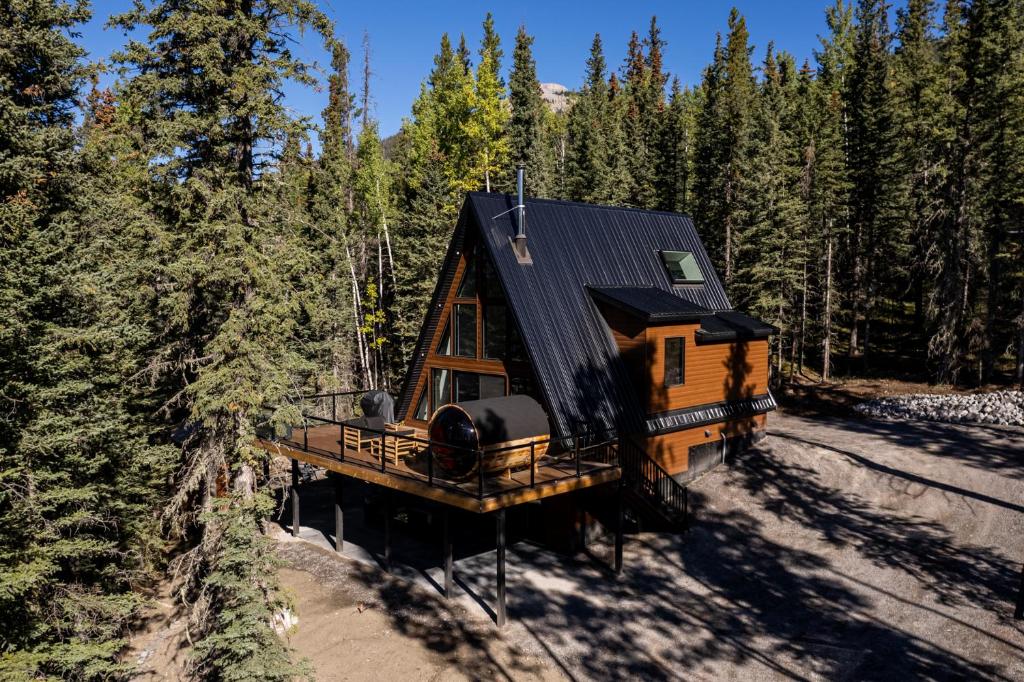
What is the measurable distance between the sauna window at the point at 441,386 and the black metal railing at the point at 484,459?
2583 millimetres

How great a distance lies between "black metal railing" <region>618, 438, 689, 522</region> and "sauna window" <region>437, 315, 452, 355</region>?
650cm

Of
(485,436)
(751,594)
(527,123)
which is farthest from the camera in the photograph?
(527,123)

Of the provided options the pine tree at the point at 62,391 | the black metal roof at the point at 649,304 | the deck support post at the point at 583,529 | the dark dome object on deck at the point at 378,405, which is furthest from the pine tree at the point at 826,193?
the pine tree at the point at 62,391

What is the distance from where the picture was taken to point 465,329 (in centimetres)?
2052

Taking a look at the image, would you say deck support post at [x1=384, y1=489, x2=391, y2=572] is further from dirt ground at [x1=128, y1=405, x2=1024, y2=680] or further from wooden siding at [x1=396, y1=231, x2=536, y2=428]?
wooden siding at [x1=396, y1=231, x2=536, y2=428]

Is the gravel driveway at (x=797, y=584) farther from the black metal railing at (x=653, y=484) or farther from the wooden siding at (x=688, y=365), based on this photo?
the wooden siding at (x=688, y=365)

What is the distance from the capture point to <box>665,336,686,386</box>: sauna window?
20.1 m

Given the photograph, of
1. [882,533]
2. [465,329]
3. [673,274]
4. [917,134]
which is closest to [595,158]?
[917,134]

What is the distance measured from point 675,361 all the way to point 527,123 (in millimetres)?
35330

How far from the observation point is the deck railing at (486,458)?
48.6 ft

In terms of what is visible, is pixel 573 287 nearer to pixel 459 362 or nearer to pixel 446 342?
pixel 459 362

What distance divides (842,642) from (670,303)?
10446 millimetres

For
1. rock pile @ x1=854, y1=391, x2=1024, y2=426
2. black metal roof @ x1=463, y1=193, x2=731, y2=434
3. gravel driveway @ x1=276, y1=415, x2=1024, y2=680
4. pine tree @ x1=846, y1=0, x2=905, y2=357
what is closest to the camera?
gravel driveway @ x1=276, y1=415, x2=1024, y2=680

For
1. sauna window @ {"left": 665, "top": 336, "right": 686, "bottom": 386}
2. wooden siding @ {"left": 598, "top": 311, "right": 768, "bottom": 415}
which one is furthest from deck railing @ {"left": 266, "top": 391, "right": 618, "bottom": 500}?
sauna window @ {"left": 665, "top": 336, "right": 686, "bottom": 386}
